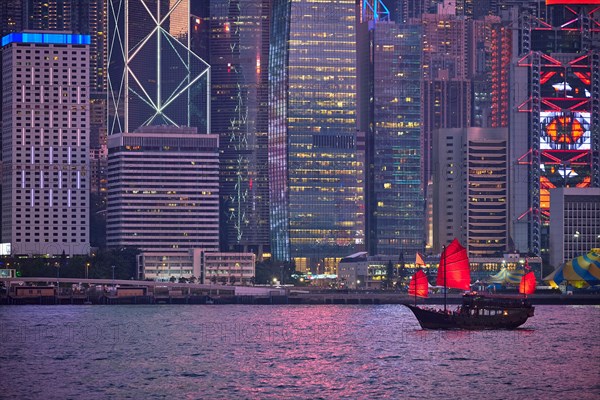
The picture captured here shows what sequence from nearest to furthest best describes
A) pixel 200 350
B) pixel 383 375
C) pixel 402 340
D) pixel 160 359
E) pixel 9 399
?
pixel 9 399
pixel 383 375
pixel 160 359
pixel 200 350
pixel 402 340

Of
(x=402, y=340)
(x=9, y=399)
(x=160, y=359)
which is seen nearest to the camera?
(x=9, y=399)

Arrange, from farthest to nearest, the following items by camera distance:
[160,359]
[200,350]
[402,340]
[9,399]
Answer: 1. [402,340]
2. [200,350]
3. [160,359]
4. [9,399]

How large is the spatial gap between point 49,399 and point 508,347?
6917 cm

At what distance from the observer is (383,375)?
14762 cm

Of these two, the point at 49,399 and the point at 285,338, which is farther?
the point at 285,338

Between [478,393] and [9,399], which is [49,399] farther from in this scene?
[478,393]

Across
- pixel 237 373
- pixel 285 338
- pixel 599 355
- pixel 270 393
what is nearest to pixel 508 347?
pixel 599 355

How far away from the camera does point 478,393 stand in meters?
132

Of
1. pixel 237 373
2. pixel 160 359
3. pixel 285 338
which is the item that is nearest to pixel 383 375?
pixel 237 373

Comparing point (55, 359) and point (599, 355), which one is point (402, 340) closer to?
point (599, 355)

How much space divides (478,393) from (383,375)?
1704 centimetres

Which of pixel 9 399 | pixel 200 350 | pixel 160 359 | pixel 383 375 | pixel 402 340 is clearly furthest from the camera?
pixel 402 340

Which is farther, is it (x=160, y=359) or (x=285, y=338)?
(x=285, y=338)

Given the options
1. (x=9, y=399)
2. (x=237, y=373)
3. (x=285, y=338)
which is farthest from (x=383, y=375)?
(x=285, y=338)
